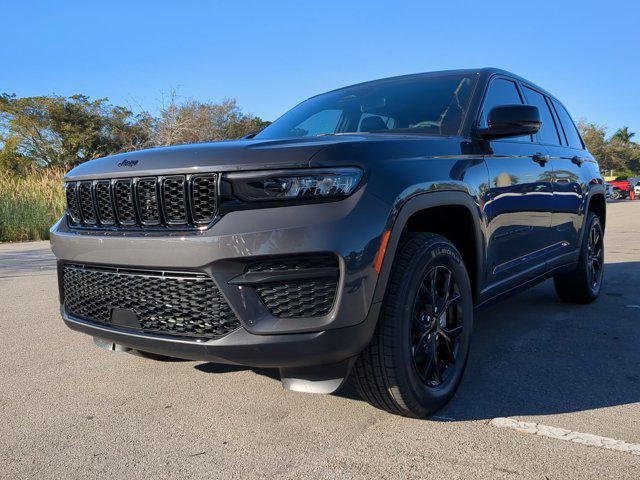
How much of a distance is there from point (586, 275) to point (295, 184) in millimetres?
3526

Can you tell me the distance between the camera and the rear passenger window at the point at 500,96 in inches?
134

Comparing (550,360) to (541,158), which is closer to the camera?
(550,360)

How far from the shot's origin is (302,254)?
204 cm

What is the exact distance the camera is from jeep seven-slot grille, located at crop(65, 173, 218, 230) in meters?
2.19

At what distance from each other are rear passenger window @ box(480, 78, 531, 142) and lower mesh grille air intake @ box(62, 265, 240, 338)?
6.57 ft

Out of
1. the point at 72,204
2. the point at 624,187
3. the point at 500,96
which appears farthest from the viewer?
the point at 624,187

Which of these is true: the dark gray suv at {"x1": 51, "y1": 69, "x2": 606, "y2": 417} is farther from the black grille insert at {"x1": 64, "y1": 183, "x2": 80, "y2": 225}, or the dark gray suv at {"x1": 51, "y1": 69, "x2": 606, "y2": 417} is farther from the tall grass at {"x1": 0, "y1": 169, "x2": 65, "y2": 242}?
the tall grass at {"x1": 0, "y1": 169, "x2": 65, "y2": 242}

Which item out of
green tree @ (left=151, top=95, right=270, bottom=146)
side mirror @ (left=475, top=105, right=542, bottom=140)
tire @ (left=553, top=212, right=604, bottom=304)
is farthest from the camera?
green tree @ (left=151, top=95, right=270, bottom=146)

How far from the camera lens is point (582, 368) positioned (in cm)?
314

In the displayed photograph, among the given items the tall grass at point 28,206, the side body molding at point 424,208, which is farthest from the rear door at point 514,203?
the tall grass at point 28,206

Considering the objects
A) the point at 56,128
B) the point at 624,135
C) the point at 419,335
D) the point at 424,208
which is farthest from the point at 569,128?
the point at 624,135

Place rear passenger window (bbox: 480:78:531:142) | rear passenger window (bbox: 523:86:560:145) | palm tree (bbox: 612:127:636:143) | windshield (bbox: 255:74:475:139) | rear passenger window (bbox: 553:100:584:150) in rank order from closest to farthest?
windshield (bbox: 255:74:475:139)
rear passenger window (bbox: 480:78:531:142)
rear passenger window (bbox: 523:86:560:145)
rear passenger window (bbox: 553:100:584:150)
palm tree (bbox: 612:127:636:143)

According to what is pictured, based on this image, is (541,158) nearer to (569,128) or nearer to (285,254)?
(569,128)

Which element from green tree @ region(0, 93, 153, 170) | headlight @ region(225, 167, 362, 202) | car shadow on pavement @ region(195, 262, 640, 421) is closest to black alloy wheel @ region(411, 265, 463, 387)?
car shadow on pavement @ region(195, 262, 640, 421)
